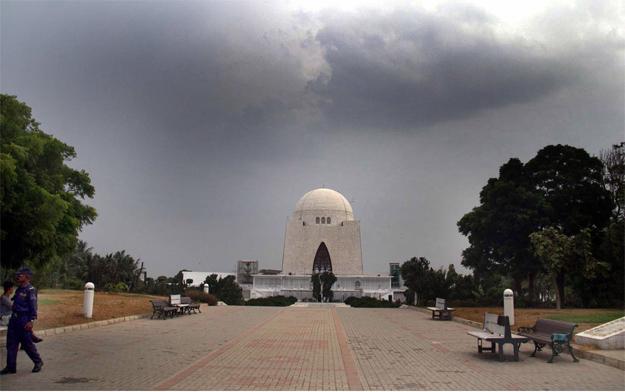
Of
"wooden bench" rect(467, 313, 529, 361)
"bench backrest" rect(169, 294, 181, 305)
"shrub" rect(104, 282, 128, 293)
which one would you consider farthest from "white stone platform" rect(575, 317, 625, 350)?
"shrub" rect(104, 282, 128, 293)

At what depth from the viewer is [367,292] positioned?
5078 centimetres

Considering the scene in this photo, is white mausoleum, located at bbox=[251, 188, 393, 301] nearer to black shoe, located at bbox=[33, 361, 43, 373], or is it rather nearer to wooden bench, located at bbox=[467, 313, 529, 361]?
wooden bench, located at bbox=[467, 313, 529, 361]

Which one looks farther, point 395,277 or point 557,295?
point 395,277

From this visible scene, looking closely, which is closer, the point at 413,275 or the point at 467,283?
the point at 413,275

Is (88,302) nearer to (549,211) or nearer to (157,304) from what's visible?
(157,304)

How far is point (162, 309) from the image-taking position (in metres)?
17.0

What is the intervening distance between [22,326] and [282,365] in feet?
11.7

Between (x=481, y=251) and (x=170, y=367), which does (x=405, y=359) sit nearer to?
(x=170, y=367)

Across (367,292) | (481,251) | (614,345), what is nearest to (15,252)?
(614,345)

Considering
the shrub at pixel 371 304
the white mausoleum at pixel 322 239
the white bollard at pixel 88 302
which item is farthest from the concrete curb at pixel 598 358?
the white mausoleum at pixel 322 239

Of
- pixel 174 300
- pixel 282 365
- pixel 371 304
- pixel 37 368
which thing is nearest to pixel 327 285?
pixel 371 304

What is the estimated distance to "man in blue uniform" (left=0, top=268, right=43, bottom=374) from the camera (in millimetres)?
6980

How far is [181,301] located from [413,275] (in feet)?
59.8

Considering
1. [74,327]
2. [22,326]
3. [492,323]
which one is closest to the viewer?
[22,326]
